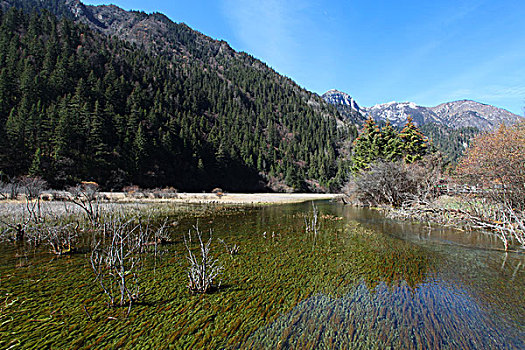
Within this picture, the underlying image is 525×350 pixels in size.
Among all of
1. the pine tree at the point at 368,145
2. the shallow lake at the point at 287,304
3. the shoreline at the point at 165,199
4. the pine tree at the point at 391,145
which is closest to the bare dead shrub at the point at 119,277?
the shallow lake at the point at 287,304

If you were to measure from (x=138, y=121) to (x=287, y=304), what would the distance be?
86.7m

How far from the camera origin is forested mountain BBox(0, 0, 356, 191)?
178 ft

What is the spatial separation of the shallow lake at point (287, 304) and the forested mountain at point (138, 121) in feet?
182

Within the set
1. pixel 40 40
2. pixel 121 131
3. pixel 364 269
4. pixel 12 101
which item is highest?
pixel 40 40

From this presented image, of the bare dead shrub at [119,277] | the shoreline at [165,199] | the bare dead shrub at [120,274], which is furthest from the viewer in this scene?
the shoreline at [165,199]

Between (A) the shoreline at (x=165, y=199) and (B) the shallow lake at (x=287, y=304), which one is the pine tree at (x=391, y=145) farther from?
(B) the shallow lake at (x=287, y=304)

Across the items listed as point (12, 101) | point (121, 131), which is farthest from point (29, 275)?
point (12, 101)

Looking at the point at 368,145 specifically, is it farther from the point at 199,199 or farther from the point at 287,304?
the point at 287,304

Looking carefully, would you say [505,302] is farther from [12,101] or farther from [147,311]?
[12,101]

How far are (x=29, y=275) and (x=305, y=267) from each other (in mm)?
10705

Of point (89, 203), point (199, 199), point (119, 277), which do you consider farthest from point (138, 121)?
point (119, 277)

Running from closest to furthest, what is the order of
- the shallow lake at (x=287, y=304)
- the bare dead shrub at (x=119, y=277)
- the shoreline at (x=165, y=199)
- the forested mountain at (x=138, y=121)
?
the shallow lake at (x=287, y=304) < the bare dead shrub at (x=119, y=277) < the shoreline at (x=165, y=199) < the forested mountain at (x=138, y=121)

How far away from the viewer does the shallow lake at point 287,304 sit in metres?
5.36

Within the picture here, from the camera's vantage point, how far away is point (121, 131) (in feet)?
221
